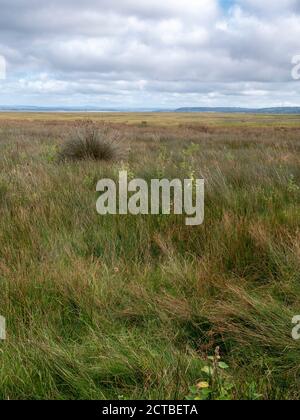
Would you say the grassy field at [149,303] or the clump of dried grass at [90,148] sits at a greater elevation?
the clump of dried grass at [90,148]

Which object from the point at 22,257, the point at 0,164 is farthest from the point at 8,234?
the point at 0,164

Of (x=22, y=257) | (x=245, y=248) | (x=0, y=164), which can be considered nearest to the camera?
(x=22, y=257)

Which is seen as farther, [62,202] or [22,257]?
[62,202]

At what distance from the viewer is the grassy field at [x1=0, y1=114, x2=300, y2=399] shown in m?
1.84

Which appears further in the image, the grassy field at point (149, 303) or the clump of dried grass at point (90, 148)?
the clump of dried grass at point (90, 148)

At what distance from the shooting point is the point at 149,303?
2.52 m

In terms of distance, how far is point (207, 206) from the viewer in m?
4.50

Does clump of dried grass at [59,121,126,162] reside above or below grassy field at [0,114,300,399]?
above

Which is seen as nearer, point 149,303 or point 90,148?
point 149,303

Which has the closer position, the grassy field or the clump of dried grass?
the grassy field

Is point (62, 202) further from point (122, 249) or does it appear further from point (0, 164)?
point (0, 164)

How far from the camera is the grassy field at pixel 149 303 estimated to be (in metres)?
1.84

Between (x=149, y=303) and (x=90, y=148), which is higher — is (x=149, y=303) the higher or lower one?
the lower one

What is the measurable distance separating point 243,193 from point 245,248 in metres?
1.81
